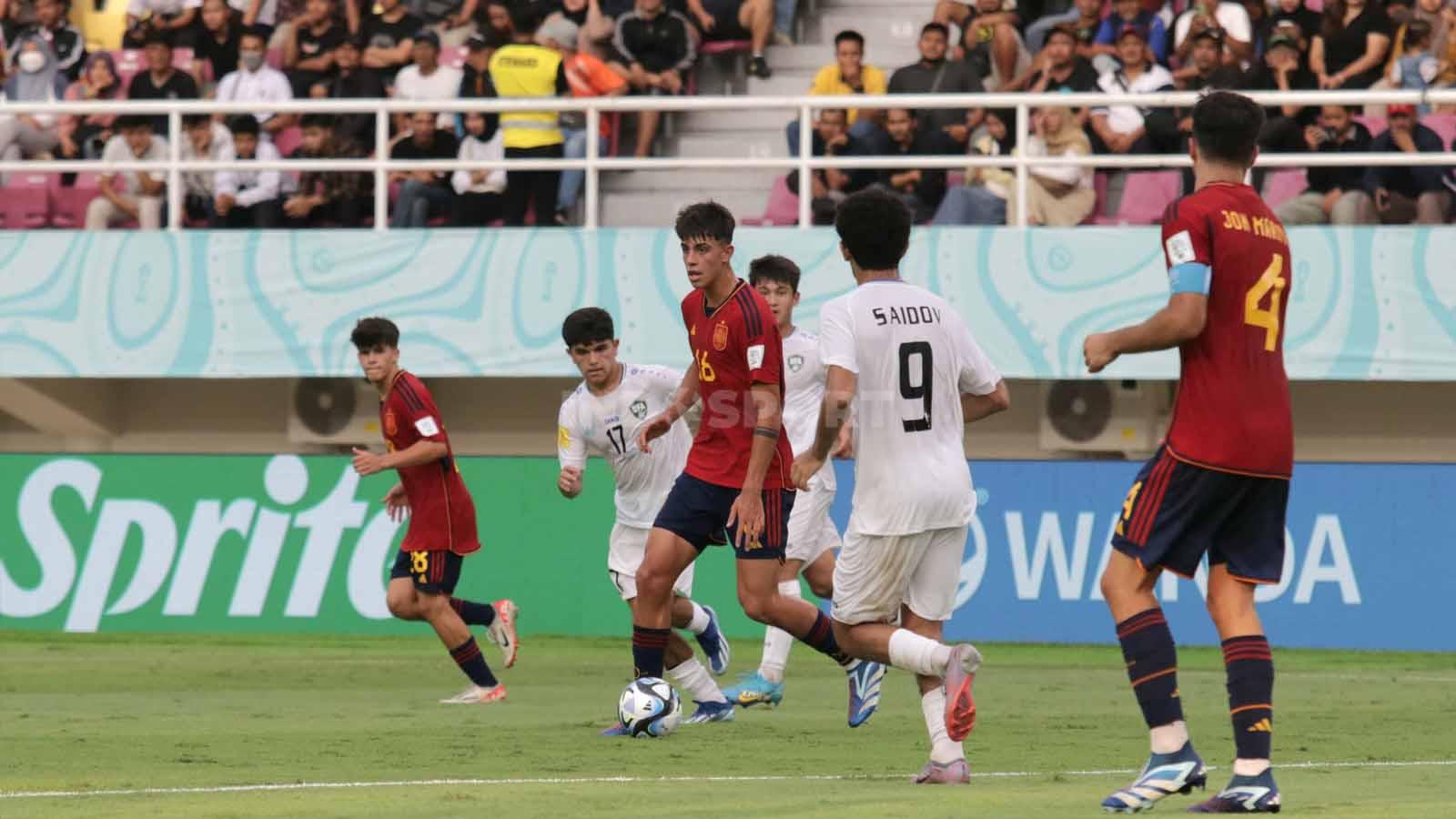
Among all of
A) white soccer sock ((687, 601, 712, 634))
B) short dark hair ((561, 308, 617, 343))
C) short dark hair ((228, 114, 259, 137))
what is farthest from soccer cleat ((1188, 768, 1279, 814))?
short dark hair ((228, 114, 259, 137))

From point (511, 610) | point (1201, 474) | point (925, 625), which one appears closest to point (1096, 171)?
point (511, 610)

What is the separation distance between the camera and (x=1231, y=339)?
7.19 m

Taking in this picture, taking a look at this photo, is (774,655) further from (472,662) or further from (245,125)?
(245,125)

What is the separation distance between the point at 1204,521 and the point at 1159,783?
82cm

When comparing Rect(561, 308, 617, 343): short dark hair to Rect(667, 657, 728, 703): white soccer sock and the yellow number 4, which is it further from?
the yellow number 4

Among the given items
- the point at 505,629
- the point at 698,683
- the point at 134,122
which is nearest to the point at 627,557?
the point at 505,629

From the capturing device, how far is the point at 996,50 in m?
19.4

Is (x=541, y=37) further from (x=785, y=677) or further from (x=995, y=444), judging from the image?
(x=785, y=677)

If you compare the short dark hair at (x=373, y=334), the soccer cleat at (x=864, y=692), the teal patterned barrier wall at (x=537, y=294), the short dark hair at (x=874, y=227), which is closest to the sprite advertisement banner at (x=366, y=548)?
the teal patterned barrier wall at (x=537, y=294)

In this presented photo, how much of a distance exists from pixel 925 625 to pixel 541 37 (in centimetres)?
1301

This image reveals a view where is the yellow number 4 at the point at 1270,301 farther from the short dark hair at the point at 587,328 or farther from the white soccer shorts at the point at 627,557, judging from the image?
the white soccer shorts at the point at 627,557

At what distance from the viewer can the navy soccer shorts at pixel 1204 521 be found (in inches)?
285

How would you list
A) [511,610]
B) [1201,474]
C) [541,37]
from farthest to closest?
1. [541,37]
2. [511,610]
3. [1201,474]

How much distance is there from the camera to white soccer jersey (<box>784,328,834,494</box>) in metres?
13.0
